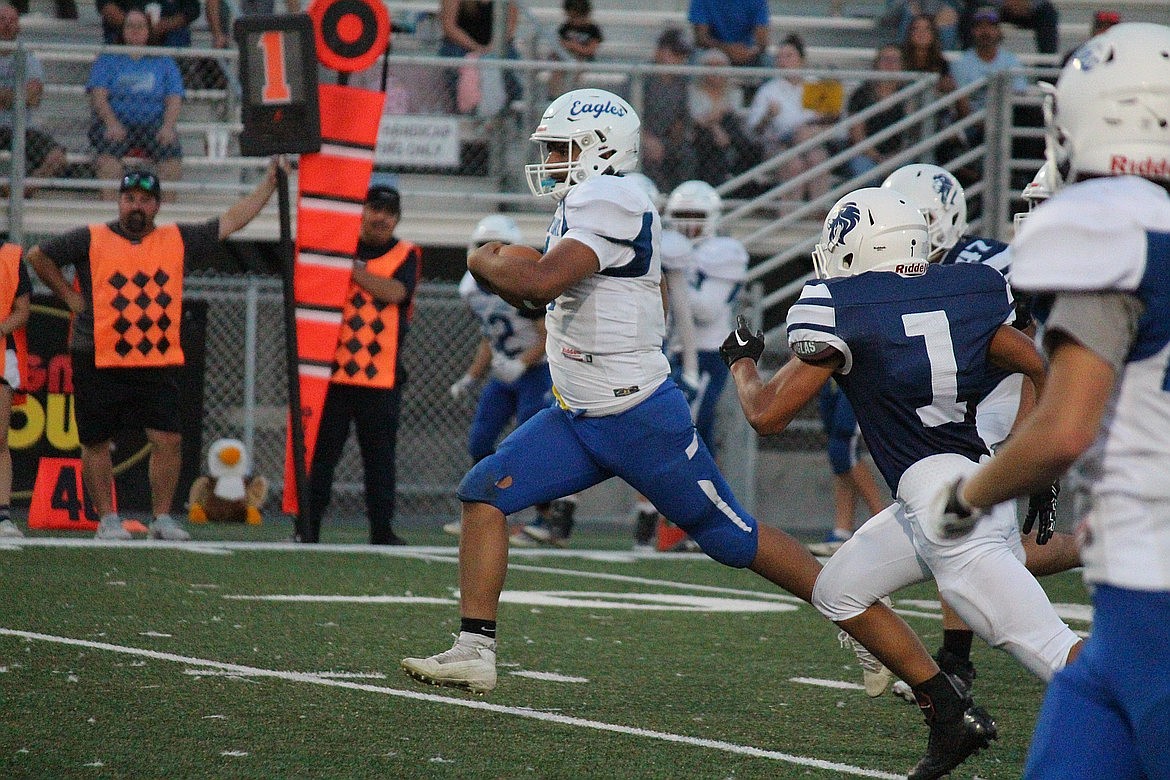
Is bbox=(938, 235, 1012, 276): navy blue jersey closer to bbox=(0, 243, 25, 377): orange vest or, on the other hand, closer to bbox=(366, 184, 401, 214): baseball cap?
bbox=(366, 184, 401, 214): baseball cap

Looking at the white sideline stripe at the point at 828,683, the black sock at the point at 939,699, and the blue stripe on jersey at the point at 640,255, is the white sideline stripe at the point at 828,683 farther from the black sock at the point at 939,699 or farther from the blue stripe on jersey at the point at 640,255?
the blue stripe on jersey at the point at 640,255

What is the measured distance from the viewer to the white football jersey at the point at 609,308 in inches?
175

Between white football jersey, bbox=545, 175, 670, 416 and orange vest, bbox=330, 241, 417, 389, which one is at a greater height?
white football jersey, bbox=545, 175, 670, 416

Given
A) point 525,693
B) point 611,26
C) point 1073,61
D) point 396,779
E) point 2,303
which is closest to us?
point 1073,61

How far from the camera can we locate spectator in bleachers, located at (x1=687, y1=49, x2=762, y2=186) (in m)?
11.3

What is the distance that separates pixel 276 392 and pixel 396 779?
7.75 metres

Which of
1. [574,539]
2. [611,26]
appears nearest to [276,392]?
[574,539]

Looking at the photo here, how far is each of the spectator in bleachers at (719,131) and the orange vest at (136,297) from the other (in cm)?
416

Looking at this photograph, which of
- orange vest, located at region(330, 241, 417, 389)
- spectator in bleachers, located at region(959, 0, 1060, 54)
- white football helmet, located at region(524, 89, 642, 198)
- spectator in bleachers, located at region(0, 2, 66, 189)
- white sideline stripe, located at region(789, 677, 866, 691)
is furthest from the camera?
spectator in bleachers, located at region(959, 0, 1060, 54)

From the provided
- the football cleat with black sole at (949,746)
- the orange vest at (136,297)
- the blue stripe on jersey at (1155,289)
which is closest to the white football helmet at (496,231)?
the orange vest at (136,297)

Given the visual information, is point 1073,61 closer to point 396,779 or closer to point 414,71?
point 396,779

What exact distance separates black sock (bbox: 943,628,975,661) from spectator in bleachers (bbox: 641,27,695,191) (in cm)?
681

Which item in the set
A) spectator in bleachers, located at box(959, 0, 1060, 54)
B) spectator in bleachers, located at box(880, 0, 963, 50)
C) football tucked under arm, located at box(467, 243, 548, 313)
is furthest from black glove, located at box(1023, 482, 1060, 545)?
spectator in bleachers, located at box(880, 0, 963, 50)

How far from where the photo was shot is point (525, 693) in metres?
4.72
